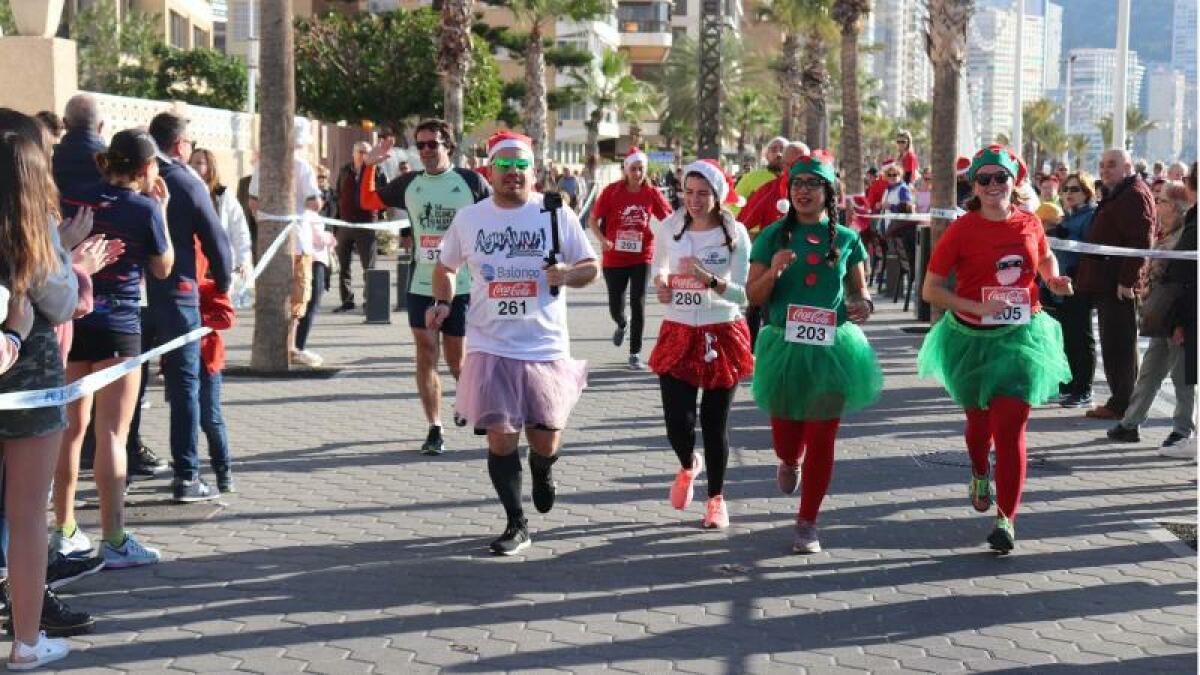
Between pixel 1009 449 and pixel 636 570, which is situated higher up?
pixel 1009 449

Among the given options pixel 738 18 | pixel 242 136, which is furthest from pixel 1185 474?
pixel 738 18

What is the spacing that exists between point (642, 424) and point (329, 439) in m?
2.28

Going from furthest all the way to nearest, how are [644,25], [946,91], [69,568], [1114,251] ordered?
[644,25]
[946,91]
[1114,251]
[69,568]

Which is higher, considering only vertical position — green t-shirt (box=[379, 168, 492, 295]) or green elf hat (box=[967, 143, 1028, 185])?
green elf hat (box=[967, 143, 1028, 185])

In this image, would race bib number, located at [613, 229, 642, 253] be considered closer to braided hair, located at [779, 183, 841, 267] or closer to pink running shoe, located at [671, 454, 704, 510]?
pink running shoe, located at [671, 454, 704, 510]

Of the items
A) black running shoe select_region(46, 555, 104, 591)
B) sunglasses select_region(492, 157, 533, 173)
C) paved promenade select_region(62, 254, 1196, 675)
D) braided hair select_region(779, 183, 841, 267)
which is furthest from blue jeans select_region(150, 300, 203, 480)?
braided hair select_region(779, 183, 841, 267)

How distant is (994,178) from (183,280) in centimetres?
408

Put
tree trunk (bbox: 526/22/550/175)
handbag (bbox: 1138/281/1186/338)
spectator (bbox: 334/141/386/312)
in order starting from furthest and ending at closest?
tree trunk (bbox: 526/22/550/175) → spectator (bbox: 334/141/386/312) → handbag (bbox: 1138/281/1186/338)

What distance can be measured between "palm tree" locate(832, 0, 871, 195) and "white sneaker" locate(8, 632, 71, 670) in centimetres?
3239

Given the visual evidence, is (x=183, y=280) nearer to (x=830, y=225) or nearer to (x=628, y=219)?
(x=830, y=225)

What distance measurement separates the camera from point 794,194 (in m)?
8.03

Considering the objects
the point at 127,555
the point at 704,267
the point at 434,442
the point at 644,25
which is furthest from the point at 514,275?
the point at 644,25

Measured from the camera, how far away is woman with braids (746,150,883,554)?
7.89 meters

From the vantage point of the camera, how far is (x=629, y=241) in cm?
1512
